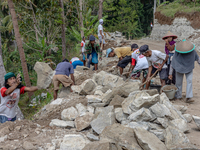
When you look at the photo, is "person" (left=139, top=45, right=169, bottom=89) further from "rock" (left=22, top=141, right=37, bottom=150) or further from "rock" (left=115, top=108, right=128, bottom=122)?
"rock" (left=22, top=141, right=37, bottom=150)

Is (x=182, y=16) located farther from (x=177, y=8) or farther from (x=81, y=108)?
(x=81, y=108)

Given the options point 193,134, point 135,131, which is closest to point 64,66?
point 135,131

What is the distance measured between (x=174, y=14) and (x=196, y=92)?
14.3 meters

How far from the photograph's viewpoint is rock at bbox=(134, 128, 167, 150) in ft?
7.70

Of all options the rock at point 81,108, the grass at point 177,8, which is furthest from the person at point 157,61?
the grass at point 177,8

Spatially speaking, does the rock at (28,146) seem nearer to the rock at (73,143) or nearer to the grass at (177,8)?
the rock at (73,143)

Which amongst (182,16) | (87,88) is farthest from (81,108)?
(182,16)

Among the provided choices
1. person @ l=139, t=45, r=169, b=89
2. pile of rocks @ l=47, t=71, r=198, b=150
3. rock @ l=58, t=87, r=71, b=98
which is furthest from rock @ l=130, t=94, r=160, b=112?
rock @ l=58, t=87, r=71, b=98

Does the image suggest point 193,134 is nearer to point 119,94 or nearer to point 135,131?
point 135,131

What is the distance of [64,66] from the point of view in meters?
5.31

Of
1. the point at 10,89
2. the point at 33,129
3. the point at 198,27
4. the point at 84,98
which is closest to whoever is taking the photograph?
the point at 33,129

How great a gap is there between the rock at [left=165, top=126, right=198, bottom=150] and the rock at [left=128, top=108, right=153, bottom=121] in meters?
0.36

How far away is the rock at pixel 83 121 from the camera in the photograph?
10.7ft

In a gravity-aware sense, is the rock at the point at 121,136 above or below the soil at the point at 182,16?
below
